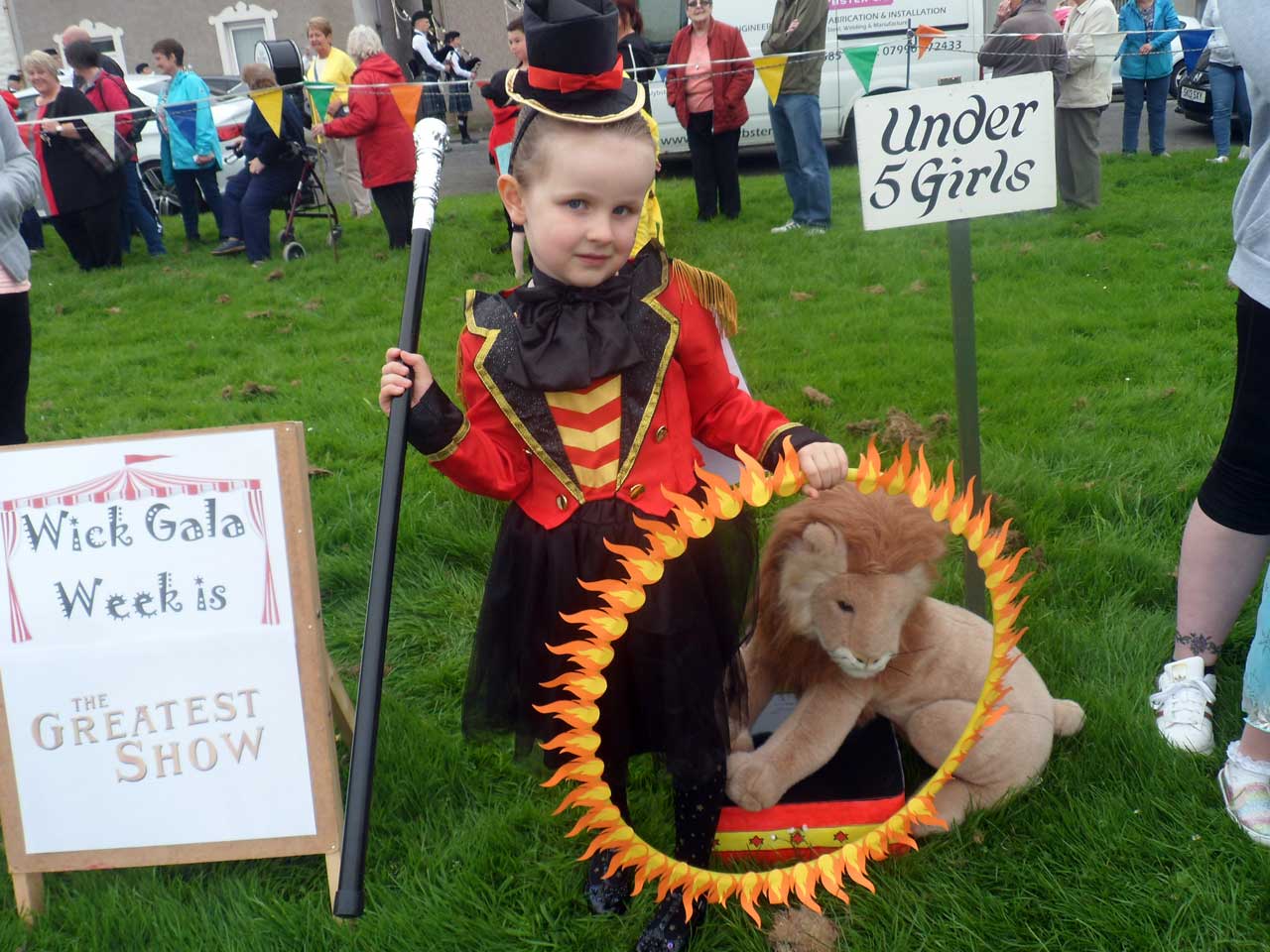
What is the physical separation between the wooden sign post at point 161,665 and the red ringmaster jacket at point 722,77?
6.83m

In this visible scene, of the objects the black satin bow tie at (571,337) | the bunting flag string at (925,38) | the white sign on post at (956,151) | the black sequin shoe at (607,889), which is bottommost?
the black sequin shoe at (607,889)

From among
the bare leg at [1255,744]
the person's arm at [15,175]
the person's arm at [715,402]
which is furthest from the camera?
the person's arm at [15,175]

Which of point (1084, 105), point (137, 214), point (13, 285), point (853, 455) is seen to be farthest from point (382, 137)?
point (853, 455)

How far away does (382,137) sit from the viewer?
8641mm

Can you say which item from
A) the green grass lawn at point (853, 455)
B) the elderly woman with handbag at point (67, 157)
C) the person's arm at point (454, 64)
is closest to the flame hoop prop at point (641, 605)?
the green grass lawn at point (853, 455)

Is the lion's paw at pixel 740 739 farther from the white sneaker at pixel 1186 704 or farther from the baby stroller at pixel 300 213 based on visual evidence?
the baby stroller at pixel 300 213

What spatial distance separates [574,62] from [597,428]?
668 mm

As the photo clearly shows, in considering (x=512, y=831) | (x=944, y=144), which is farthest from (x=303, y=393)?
(x=944, y=144)

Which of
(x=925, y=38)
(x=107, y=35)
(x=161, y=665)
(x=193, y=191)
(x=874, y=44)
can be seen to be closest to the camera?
(x=161, y=665)

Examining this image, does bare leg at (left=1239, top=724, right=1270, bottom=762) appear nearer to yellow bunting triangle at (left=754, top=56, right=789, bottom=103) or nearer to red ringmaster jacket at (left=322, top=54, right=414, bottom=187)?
yellow bunting triangle at (left=754, top=56, right=789, bottom=103)

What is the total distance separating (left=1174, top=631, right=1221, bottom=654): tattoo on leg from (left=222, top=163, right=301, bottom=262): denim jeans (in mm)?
8122

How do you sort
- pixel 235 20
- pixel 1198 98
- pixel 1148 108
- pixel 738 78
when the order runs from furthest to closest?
pixel 235 20 < pixel 1198 98 < pixel 1148 108 < pixel 738 78

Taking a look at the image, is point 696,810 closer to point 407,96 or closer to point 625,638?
point 625,638

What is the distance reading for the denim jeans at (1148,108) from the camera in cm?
965
